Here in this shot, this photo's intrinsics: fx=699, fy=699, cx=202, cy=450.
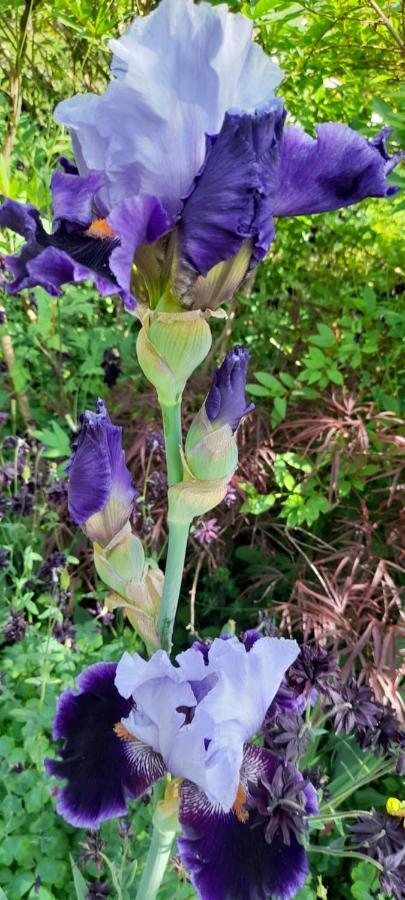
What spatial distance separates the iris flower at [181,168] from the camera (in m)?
0.52

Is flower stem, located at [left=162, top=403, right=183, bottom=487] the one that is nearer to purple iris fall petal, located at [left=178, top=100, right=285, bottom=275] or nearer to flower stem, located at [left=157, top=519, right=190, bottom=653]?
flower stem, located at [left=157, top=519, right=190, bottom=653]

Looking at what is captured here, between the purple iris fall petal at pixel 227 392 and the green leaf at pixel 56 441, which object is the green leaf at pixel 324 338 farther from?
the purple iris fall petal at pixel 227 392

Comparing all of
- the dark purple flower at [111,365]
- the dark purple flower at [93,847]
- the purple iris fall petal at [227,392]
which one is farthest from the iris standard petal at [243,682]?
the dark purple flower at [111,365]

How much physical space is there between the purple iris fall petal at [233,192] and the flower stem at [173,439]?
0.16m

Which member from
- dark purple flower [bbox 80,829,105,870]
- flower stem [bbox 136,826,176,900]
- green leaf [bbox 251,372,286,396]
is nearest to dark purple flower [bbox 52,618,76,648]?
dark purple flower [bbox 80,829,105,870]

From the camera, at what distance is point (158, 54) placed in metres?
0.53

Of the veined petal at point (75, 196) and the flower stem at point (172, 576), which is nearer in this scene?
the veined petal at point (75, 196)

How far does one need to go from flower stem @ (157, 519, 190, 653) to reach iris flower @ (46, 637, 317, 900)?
0.05 m

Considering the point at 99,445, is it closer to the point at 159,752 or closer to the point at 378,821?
the point at 159,752

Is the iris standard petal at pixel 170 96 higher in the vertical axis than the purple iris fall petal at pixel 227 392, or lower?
higher

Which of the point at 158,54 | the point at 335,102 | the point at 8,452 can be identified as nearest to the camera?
the point at 158,54

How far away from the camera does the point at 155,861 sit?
826 mm

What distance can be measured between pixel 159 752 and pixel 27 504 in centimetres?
97

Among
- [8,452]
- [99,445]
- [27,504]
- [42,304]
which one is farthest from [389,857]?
[42,304]
